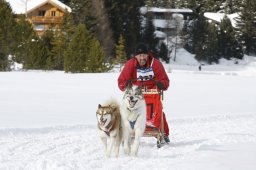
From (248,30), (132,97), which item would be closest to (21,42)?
(132,97)

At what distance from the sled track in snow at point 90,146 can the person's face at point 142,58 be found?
146 centimetres

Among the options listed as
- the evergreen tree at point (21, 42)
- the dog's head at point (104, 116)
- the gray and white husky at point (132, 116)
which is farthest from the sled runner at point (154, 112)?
the evergreen tree at point (21, 42)

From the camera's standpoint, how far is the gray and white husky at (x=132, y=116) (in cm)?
788

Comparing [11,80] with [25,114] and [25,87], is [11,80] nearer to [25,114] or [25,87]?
[25,87]

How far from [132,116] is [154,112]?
123 centimetres

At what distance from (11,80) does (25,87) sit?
310 cm

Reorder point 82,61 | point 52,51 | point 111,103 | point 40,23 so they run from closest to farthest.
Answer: point 111,103, point 82,61, point 52,51, point 40,23

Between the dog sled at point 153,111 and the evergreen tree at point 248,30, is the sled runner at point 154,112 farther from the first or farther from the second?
the evergreen tree at point 248,30

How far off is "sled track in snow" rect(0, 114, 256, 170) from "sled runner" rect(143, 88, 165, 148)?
0.27 m

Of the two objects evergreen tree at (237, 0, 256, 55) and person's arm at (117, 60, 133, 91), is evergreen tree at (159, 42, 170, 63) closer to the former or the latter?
evergreen tree at (237, 0, 256, 55)

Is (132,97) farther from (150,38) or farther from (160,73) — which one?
(150,38)

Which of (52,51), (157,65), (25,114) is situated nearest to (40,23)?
(52,51)

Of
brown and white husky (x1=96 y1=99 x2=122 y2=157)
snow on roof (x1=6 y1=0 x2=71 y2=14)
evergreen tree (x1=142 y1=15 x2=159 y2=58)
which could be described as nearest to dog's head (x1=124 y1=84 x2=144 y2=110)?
brown and white husky (x1=96 y1=99 x2=122 y2=157)

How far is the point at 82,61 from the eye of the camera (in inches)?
1572
